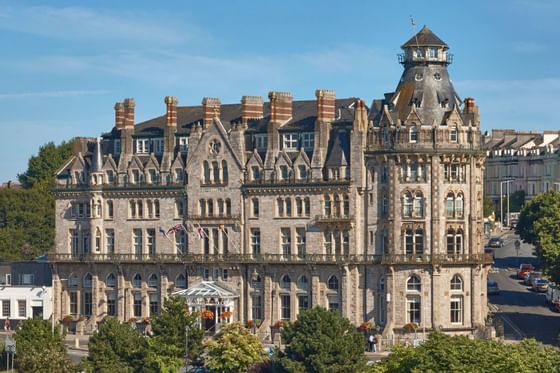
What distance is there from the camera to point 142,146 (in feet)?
566

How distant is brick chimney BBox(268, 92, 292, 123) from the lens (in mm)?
163000

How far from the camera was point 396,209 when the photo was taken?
15612 cm

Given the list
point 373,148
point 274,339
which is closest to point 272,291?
point 274,339

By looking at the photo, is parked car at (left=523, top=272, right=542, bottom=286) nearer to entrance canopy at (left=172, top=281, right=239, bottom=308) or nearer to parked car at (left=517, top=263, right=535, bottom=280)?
parked car at (left=517, top=263, right=535, bottom=280)

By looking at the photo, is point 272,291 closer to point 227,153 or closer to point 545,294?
point 227,153

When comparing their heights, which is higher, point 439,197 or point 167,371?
point 439,197

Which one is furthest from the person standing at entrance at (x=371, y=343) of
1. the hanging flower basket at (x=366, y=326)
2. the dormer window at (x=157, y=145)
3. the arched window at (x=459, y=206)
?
the dormer window at (x=157, y=145)

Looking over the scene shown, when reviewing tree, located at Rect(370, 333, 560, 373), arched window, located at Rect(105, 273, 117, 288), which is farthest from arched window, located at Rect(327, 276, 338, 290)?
tree, located at Rect(370, 333, 560, 373)

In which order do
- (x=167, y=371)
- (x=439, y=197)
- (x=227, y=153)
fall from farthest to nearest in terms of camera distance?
(x=227, y=153)
(x=439, y=197)
(x=167, y=371)

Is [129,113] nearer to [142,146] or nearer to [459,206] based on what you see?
[142,146]

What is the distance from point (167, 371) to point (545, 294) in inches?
1918

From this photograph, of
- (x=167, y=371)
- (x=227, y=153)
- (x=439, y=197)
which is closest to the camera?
(x=167, y=371)

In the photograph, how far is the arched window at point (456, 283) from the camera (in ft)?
512

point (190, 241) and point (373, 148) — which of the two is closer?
point (373, 148)
